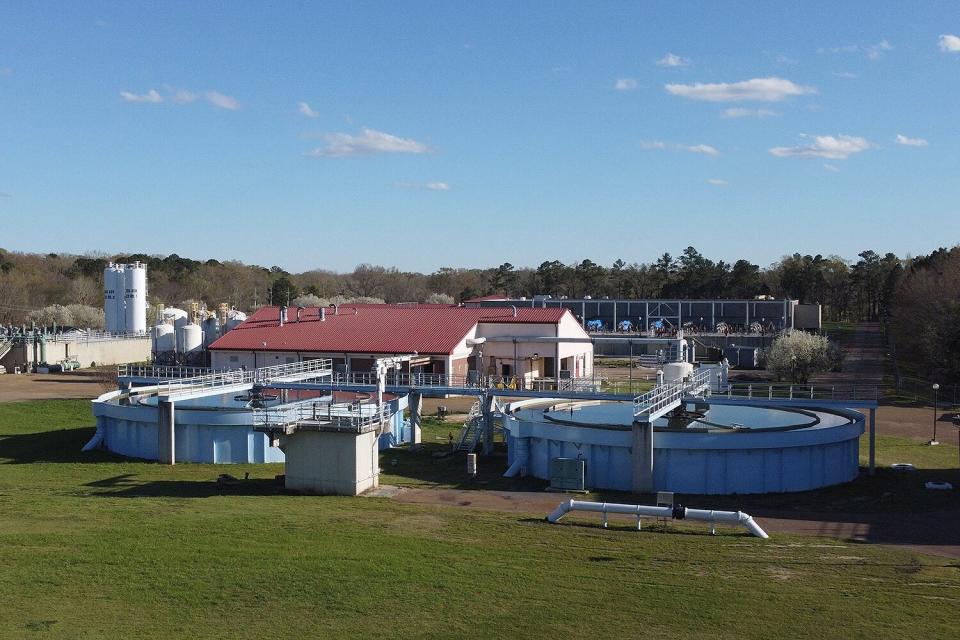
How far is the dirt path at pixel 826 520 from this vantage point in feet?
85.4

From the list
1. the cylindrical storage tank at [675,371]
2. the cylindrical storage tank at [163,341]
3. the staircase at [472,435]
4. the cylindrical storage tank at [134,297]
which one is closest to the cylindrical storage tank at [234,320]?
the cylindrical storage tank at [163,341]

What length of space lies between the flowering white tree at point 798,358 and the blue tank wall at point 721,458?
100 feet

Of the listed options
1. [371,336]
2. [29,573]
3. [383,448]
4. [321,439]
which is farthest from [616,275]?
[29,573]

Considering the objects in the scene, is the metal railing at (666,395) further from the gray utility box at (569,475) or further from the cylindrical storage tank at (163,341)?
the cylindrical storage tank at (163,341)

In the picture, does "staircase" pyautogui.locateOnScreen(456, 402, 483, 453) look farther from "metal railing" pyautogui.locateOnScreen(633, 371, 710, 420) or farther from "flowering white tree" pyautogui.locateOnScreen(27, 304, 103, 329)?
"flowering white tree" pyautogui.locateOnScreen(27, 304, 103, 329)

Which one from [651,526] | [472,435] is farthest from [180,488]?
[651,526]

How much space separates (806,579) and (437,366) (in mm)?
36417

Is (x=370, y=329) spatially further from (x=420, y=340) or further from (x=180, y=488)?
(x=180, y=488)

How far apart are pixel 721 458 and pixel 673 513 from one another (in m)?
7.36

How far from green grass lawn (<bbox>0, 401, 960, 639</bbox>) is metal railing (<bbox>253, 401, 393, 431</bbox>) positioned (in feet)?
11.1

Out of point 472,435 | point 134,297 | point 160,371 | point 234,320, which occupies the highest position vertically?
point 134,297

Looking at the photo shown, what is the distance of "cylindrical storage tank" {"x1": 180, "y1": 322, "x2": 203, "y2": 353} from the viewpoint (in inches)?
2454

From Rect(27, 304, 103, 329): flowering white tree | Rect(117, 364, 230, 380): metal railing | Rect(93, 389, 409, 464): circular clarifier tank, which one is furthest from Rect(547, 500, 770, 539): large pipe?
Rect(27, 304, 103, 329): flowering white tree

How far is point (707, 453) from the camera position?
3331cm
